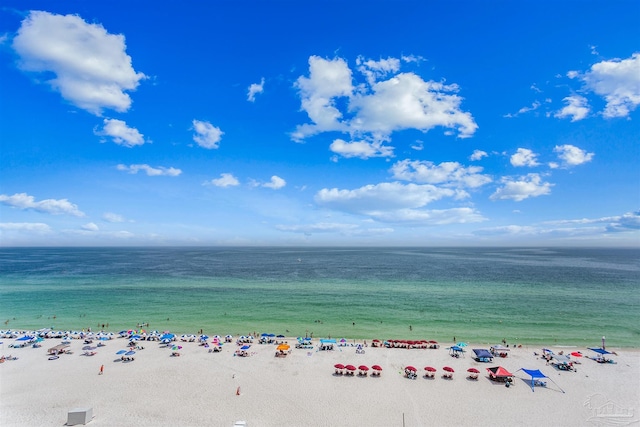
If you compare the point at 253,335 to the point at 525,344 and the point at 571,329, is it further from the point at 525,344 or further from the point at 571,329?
the point at 571,329

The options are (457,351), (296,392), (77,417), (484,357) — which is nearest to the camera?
(77,417)

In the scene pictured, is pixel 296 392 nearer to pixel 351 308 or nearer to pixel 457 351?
pixel 457 351

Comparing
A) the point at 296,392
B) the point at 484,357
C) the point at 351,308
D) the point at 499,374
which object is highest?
the point at 499,374

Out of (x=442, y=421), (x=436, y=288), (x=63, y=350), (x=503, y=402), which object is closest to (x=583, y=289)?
(x=436, y=288)

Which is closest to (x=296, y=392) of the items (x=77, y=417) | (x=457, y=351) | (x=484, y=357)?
(x=77, y=417)

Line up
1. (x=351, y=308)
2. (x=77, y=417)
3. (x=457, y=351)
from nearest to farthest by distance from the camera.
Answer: (x=77, y=417)
(x=457, y=351)
(x=351, y=308)

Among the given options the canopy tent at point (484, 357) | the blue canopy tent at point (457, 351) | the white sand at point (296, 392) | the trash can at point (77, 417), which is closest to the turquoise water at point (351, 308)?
the blue canopy tent at point (457, 351)

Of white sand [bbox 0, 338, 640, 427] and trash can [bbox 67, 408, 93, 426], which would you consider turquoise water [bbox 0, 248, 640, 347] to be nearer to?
white sand [bbox 0, 338, 640, 427]

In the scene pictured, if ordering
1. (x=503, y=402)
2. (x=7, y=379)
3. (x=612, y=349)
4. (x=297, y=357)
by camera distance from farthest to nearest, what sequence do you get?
1. (x=612, y=349)
2. (x=297, y=357)
3. (x=7, y=379)
4. (x=503, y=402)
